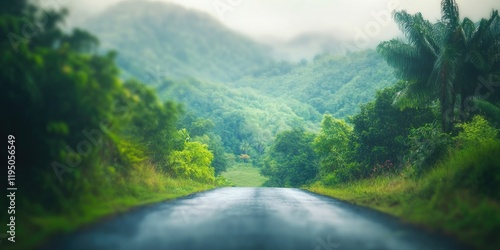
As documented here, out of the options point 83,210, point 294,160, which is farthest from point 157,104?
point 294,160

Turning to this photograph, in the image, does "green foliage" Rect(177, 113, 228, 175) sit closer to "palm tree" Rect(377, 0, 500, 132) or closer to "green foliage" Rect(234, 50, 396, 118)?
"green foliage" Rect(234, 50, 396, 118)

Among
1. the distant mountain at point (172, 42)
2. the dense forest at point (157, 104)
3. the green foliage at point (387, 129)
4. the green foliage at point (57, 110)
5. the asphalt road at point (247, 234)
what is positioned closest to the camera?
the asphalt road at point (247, 234)

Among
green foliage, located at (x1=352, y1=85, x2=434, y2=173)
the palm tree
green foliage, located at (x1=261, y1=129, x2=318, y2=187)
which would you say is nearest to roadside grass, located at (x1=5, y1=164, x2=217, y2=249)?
the palm tree

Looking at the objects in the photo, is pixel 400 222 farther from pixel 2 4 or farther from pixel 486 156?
pixel 2 4

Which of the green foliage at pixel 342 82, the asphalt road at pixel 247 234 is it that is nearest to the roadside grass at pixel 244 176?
the green foliage at pixel 342 82

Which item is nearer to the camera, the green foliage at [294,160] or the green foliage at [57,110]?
the green foliage at [57,110]

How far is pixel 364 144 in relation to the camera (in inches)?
1202

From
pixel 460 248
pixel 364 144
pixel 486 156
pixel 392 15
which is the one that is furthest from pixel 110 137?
pixel 364 144

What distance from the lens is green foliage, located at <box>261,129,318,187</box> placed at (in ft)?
182

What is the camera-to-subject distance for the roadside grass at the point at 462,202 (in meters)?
8.03

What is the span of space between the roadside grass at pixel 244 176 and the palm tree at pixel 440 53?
6481cm

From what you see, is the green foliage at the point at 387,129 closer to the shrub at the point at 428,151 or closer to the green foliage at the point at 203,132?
the shrub at the point at 428,151

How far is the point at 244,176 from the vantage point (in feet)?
344

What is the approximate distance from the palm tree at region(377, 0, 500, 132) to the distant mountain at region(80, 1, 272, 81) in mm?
10858
